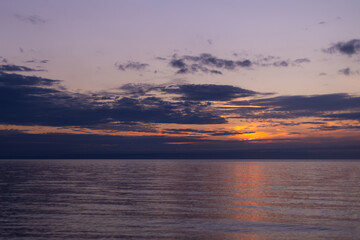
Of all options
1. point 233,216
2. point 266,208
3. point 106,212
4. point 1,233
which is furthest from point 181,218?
point 1,233

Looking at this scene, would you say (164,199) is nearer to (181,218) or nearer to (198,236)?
(181,218)

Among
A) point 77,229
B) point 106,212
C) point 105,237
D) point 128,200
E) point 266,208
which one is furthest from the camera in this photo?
point 128,200

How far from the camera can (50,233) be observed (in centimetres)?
2439

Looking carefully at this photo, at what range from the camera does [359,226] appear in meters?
26.9

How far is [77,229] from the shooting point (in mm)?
25562

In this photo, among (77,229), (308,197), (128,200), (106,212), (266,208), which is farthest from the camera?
(308,197)

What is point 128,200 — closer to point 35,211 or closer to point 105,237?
point 35,211

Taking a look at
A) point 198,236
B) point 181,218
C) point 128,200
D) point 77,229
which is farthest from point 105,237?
point 128,200

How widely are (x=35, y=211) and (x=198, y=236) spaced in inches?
665

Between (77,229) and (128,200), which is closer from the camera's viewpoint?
(77,229)

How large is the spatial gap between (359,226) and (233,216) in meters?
9.81

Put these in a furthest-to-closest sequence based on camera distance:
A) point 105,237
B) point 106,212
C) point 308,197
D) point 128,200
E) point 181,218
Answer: point 308,197, point 128,200, point 106,212, point 181,218, point 105,237

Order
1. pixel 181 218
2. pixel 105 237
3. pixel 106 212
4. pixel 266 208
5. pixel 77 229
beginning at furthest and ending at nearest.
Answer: pixel 266 208
pixel 106 212
pixel 181 218
pixel 77 229
pixel 105 237

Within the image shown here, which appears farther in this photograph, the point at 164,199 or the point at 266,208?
the point at 164,199
